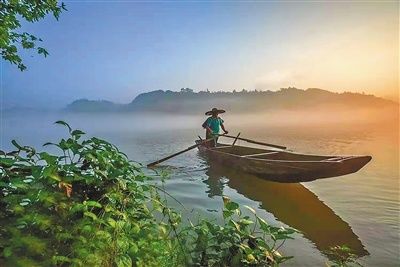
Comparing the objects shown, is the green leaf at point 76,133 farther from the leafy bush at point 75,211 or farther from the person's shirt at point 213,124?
the person's shirt at point 213,124

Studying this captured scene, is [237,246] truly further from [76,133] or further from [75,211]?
[76,133]

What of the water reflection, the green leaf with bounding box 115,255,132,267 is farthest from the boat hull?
the green leaf with bounding box 115,255,132,267

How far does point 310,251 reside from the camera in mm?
6172

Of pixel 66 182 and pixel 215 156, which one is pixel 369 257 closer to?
pixel 66 182

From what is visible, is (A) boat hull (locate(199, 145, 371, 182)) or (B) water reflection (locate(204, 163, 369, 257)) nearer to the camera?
(B) water reflection (locate(204, 163, 369, 257))

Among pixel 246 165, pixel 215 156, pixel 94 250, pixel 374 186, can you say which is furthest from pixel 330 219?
pixel 94 250

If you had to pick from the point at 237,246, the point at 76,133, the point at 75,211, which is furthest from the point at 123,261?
the point at 237,246

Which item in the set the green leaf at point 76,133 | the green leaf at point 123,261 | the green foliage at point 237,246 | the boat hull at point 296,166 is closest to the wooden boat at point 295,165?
the boat hull at point 296,166

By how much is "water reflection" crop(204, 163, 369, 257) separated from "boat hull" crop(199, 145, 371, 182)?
0.62 metres

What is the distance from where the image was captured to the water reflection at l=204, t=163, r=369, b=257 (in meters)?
6.96

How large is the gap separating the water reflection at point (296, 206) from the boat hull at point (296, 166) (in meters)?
0.62

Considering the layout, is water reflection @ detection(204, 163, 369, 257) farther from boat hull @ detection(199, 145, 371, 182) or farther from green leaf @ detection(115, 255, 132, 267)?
green leaf @ detection(115, 255, 132, 267)

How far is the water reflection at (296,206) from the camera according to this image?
696cm

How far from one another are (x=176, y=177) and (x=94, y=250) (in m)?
10.5
